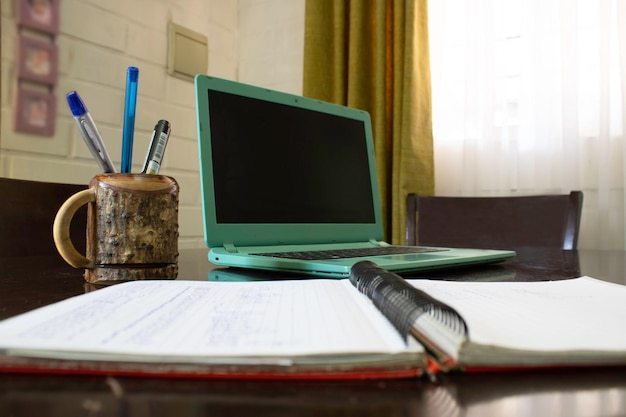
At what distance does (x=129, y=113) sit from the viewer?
0.52 m

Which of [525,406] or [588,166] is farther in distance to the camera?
[588,166]

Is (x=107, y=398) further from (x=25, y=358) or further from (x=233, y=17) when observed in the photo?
(x=233, y=17)

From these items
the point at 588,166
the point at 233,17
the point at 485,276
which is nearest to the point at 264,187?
the point at 485,276

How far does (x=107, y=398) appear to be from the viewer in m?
0.19

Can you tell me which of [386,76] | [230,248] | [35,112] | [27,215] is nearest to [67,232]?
[230,248]

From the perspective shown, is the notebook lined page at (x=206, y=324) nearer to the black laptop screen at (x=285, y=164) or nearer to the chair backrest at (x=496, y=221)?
the black laptop screen at (x=285, y=164)

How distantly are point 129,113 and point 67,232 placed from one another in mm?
139

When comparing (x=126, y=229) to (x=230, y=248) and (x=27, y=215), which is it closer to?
(x=230, y=248)

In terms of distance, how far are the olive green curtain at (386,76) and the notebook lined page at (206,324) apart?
1296 millimetres

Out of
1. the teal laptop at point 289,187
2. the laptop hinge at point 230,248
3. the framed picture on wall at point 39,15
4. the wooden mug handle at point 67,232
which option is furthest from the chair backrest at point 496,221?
the framed picture on wall at point 39,15

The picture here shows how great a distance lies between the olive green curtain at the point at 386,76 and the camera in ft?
5.26

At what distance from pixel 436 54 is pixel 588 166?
0.60 metres

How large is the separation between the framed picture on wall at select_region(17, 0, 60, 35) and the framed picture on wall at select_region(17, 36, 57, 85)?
0.04m

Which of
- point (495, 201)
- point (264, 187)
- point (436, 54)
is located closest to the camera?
point (264, 187)
